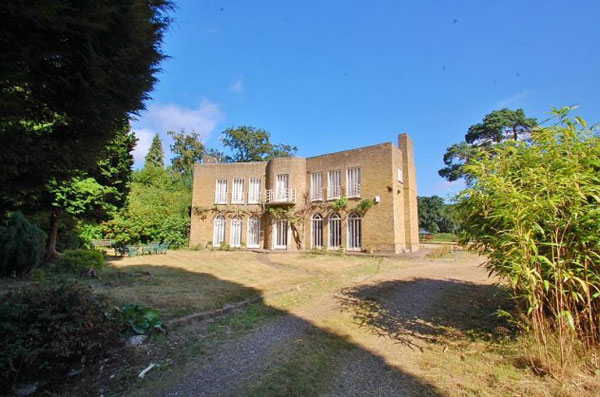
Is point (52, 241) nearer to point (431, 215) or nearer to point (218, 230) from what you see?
point (218, 230)

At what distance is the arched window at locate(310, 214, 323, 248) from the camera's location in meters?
20.1

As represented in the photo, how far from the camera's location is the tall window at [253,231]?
22411 millimetres

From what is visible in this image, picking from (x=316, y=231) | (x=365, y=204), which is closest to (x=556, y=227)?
(x=365, y=204)

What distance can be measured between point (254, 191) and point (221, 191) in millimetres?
2848

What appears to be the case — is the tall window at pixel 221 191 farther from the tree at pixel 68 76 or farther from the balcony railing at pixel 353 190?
the tree at pixel 68 76

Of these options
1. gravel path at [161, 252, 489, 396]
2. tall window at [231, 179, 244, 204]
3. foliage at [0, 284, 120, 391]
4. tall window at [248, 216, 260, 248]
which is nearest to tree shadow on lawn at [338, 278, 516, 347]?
gravel path at [161, 252, 489, 396]

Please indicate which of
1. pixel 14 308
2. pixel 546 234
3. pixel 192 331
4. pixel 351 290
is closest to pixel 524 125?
pixel 351 290

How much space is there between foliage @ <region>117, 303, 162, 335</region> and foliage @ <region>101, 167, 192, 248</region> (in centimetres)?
1238

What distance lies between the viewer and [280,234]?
21469 millimetres

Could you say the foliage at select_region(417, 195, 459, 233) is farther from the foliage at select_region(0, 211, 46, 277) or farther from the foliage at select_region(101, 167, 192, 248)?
the foliage at select_region(0, 211, 46, 277)

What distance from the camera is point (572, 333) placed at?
9.57 ft

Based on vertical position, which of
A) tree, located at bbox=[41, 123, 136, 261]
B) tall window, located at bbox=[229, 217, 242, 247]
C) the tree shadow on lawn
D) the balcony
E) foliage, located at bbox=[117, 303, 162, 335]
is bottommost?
the tree shadow on lawn

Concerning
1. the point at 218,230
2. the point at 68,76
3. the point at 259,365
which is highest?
the point at 68,76

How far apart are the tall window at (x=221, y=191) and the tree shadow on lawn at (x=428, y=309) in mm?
A: 17668
